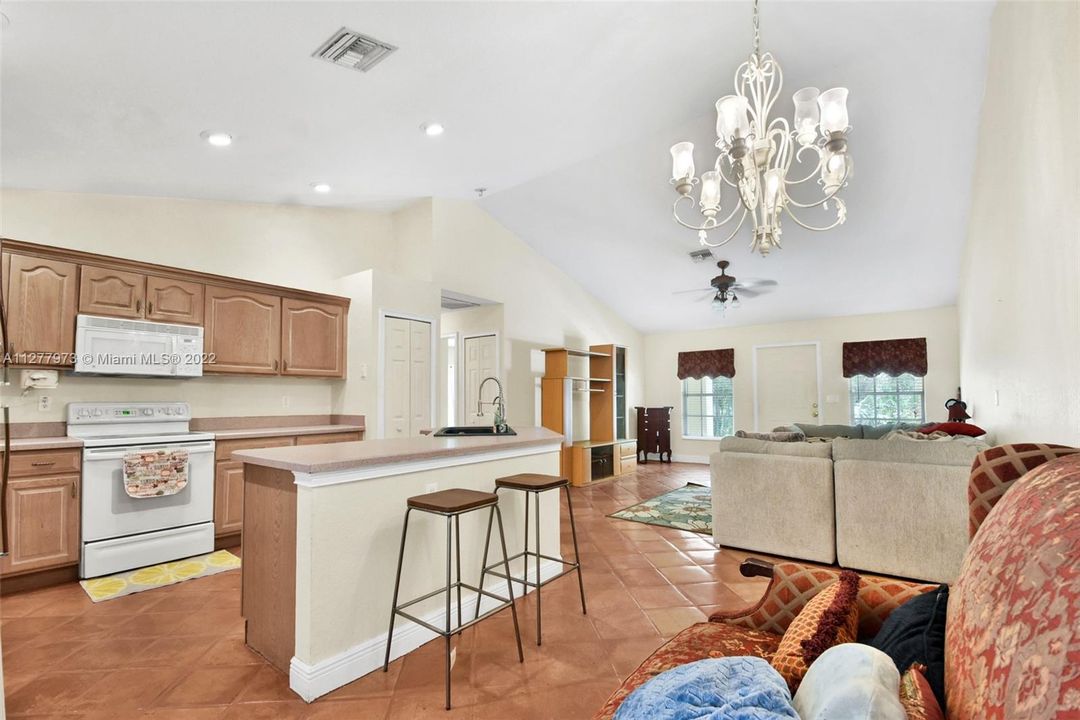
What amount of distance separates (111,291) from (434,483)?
2.80m

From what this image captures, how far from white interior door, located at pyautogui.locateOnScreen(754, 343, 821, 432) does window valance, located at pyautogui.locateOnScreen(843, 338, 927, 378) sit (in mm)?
475

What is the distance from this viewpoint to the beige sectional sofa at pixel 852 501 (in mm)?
2971

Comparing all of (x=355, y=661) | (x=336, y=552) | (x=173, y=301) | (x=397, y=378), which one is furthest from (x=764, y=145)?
(x=173, y=301)

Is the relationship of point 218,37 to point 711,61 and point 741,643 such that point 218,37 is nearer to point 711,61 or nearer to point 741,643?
point 711,61

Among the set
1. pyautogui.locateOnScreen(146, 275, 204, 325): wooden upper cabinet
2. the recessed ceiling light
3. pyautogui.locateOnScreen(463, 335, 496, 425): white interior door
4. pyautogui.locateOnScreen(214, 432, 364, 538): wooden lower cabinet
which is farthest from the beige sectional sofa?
pyautogui.locateOnScreen(146, 275, 204, 325): wooden upper cabinet

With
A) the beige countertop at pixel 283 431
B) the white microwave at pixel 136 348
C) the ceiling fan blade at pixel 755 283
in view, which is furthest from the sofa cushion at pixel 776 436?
the white microwave at pixel 136 348

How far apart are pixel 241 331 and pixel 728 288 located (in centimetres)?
511

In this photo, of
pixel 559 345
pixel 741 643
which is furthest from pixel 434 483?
pixel 559 345

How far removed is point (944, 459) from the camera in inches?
118

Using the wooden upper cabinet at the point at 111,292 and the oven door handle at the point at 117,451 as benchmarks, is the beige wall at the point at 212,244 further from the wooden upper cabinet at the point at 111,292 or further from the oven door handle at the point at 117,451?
the oven door handle at the point at 117,451

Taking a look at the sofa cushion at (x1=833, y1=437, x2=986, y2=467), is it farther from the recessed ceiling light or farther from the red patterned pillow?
the recessed ceiling light

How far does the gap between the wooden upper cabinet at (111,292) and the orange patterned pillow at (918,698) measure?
441cm

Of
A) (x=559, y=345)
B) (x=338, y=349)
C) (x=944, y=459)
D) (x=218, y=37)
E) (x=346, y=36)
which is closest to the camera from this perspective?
(x=218, y=37)

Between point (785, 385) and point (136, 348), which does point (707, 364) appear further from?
point (136, 348)
